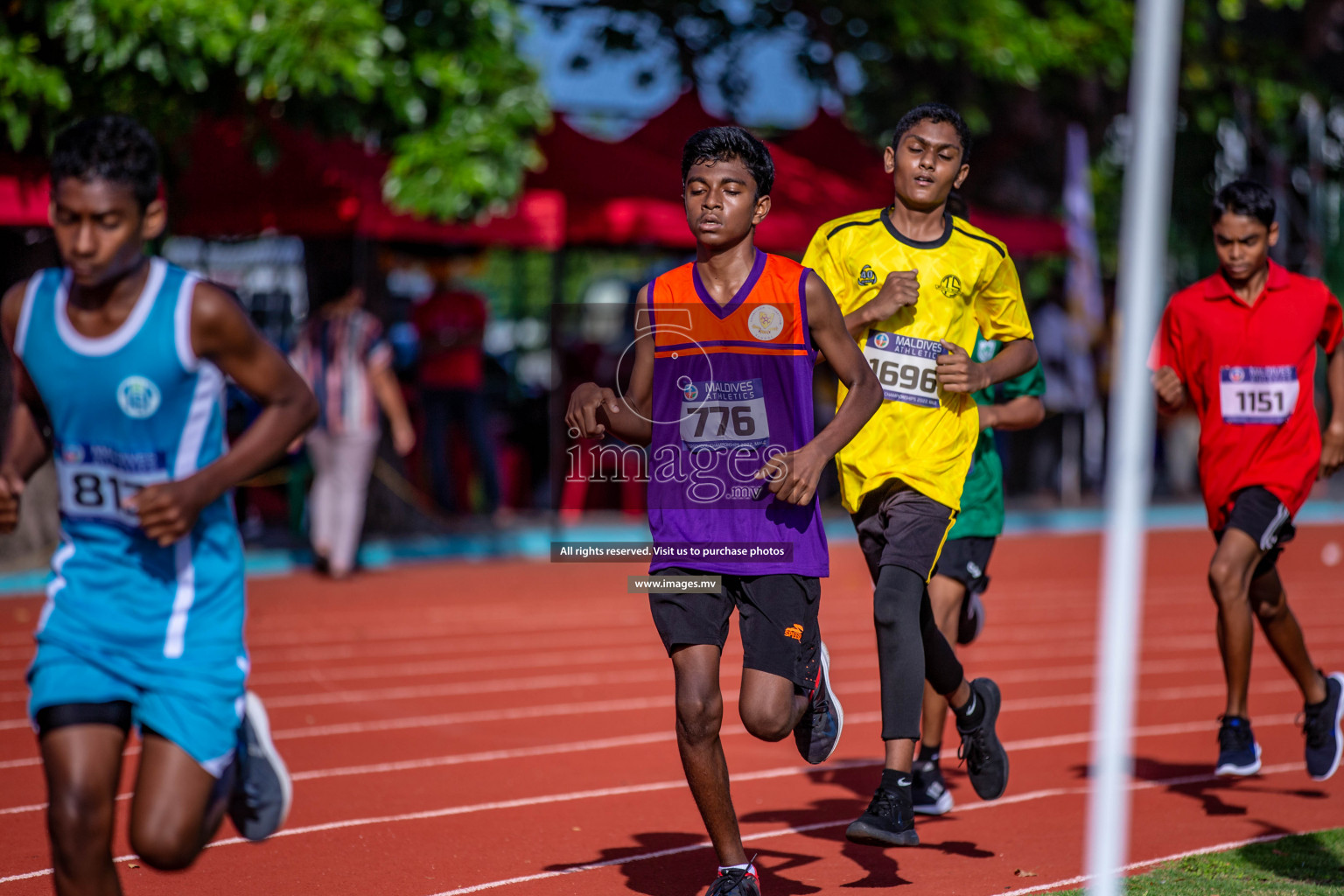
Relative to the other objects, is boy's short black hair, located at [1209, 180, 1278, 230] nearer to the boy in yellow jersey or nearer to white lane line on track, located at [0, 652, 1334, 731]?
the boy in yellow jersey

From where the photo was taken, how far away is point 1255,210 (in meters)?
5.91

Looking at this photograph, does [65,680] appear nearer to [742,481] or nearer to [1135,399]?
[742,481]

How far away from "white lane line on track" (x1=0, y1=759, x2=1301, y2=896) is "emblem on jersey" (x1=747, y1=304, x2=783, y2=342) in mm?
1823

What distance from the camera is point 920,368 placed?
16.4 feet

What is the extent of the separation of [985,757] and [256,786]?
255 centimetres

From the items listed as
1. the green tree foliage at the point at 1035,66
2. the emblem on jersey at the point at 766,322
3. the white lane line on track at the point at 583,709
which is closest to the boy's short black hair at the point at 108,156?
the emblem on jersey at the point at 766,322

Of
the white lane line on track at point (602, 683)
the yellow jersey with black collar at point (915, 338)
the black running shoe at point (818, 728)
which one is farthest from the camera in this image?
the white lane line on track at point (602, 683)

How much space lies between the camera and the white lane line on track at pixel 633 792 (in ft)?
15.9

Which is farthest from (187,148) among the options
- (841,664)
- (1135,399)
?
(1135,399)

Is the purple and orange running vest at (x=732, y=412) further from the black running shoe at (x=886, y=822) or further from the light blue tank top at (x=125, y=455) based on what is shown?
the light blue tank top at (x=125, y=455)

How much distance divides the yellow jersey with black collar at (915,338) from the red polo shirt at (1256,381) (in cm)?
133

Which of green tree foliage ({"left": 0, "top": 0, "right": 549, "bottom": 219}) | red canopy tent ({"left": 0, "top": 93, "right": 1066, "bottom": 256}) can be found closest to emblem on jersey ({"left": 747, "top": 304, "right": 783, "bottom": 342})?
green tree foliage ({"left": 0, "top": 0, "right": 549, "bottom": 219})

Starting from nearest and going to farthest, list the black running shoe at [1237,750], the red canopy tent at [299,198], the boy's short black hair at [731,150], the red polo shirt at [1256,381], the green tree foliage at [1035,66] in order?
1. the boy's short black hair at [731,150]
2. the black running shoe at [1237,750]
3. the red polo shirt at [1256,381]
4. the red canopy tent at [299,198]
5. the green tree foliage at [1035,66]

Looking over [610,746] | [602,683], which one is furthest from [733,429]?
[602,683]
